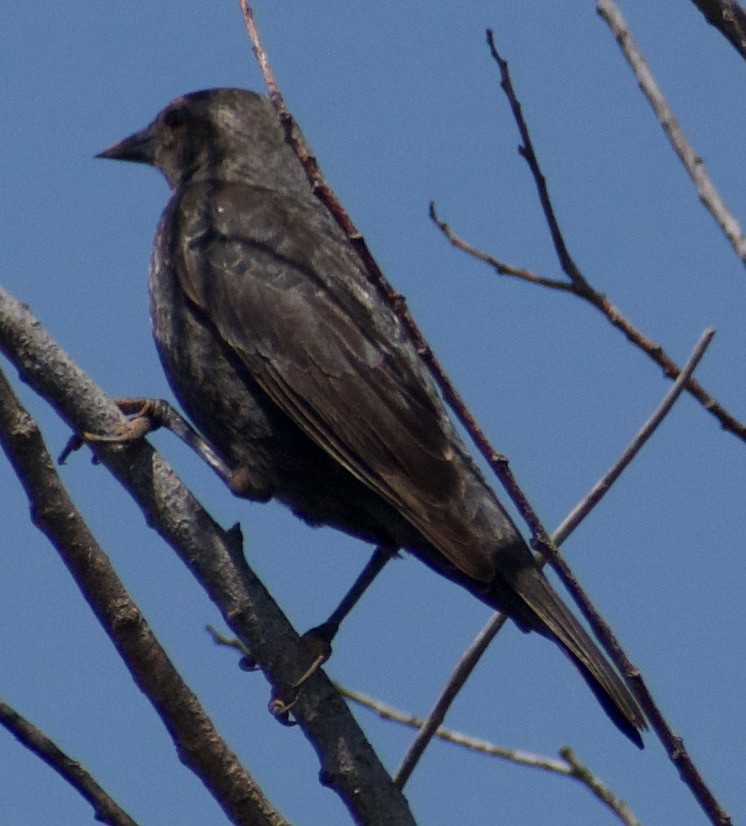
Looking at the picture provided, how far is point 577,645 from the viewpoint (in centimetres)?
423

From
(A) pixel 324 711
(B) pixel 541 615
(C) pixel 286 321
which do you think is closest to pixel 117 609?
(A) pixel 324 711

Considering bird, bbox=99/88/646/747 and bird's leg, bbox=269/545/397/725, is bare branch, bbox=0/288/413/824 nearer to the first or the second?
bird's leg, bbox=269/545/397/725

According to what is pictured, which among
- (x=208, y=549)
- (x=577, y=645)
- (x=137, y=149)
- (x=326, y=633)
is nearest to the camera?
(x=208, y=549)

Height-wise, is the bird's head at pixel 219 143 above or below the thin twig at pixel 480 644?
above

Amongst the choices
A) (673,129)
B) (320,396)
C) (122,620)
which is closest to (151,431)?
(320,396)

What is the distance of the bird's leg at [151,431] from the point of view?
3943 mm

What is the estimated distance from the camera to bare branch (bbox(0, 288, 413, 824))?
3.77 m

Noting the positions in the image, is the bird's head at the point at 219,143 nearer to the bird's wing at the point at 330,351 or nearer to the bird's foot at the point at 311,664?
the bird's wing at the point at 330,351

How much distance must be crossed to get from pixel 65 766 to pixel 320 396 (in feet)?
6.81

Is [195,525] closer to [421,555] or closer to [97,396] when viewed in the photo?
[97,396]

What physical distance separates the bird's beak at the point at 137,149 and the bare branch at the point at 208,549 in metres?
3.08

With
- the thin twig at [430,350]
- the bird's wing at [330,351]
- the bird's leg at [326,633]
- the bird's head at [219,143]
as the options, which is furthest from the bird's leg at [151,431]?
the bird's head at [219,143]

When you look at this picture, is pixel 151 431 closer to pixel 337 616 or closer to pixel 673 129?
pixel 337 616

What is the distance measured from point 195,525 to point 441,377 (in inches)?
48.3
